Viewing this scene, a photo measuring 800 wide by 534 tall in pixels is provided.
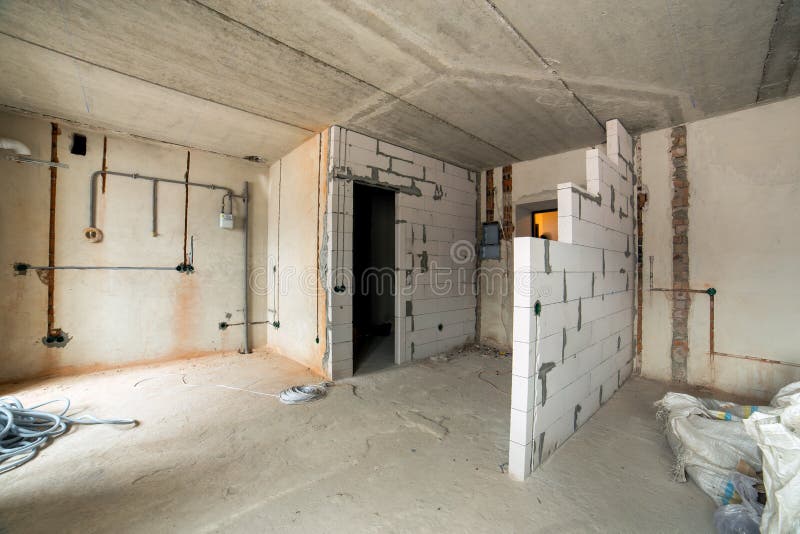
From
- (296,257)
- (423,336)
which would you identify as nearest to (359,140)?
(296,257)

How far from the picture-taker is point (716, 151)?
302cm

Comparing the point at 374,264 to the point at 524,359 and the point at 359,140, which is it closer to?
the point at 359,140

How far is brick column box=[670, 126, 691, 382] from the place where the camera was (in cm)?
318

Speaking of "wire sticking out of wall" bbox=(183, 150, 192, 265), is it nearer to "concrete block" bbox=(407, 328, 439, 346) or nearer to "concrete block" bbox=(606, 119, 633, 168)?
"concrete block" bbox=(407, 328, 439, 346)

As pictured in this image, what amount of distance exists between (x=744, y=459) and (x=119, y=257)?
5.46 m

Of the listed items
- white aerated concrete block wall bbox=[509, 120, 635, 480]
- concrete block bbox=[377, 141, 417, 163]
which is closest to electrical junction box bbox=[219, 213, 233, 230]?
concrete block bbox=[377, 141, 417, 163]

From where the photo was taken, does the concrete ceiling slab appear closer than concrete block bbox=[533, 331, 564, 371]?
No

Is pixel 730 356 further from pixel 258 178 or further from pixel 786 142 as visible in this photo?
pixel 258 178

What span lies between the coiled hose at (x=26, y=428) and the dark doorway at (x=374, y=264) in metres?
3.16

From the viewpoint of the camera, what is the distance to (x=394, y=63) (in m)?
2.26

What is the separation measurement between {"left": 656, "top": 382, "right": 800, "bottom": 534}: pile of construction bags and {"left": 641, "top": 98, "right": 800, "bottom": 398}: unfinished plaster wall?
101 centimetres

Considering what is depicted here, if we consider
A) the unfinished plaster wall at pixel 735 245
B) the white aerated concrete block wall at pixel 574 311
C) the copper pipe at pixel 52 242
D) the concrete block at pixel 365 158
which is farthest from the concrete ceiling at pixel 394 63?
the white aerated concrete block wall at pixel 574 311

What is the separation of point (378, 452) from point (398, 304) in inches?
76.9

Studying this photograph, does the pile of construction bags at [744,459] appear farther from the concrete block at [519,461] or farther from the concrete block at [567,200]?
the concrete block at [567,200]
